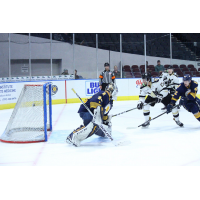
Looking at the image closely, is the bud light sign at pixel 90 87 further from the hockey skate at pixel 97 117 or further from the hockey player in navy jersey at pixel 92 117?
the hockey skate at pixel 97 117

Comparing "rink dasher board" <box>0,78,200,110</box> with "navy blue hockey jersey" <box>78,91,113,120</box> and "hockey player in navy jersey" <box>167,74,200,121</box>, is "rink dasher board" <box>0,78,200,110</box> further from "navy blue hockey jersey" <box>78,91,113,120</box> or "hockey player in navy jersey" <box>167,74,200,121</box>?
"hockey player in navy jersey" <box>167,74,200,121</box>

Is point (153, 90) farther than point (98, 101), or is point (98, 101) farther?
point (153, 90)

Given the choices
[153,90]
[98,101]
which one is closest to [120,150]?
[98,101]

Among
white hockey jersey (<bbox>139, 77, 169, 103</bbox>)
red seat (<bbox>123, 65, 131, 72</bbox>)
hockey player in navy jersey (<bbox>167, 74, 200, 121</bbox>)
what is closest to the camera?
hockey player in navy jersey (<bbox>167, 74, 200, 121</bbox>)

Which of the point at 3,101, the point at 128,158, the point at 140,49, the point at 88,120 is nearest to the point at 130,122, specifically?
the point at 88,120

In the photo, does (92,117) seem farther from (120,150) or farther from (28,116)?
(28,116)

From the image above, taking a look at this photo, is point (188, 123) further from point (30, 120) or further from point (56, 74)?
point (56, 74)

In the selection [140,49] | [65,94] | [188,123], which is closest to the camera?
[188,123]

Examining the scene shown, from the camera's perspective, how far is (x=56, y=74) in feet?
30.1

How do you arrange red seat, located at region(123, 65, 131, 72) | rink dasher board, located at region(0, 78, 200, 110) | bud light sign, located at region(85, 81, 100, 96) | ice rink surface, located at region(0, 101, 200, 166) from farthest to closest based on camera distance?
red seat, located at region(123, 65, 131, 72) → bud light sign, located at region(85, 81, 100, 96) → rink dasher board, located at region(0, 78, 200, 110) → ice rink surface, located at region(0, 101, 200, 166)

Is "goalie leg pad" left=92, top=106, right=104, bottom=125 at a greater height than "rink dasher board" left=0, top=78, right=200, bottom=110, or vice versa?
→ "rink dasher board" left=0, top=78, right=200, bottom=110

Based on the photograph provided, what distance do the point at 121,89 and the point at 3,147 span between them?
6.21 m

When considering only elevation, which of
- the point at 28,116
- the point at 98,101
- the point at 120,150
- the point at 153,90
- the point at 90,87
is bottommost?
the point at 120,150

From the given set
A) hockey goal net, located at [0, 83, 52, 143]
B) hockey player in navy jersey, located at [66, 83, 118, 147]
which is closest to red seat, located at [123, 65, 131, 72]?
hockey goal net, located at [0, 83, 52, 143]
